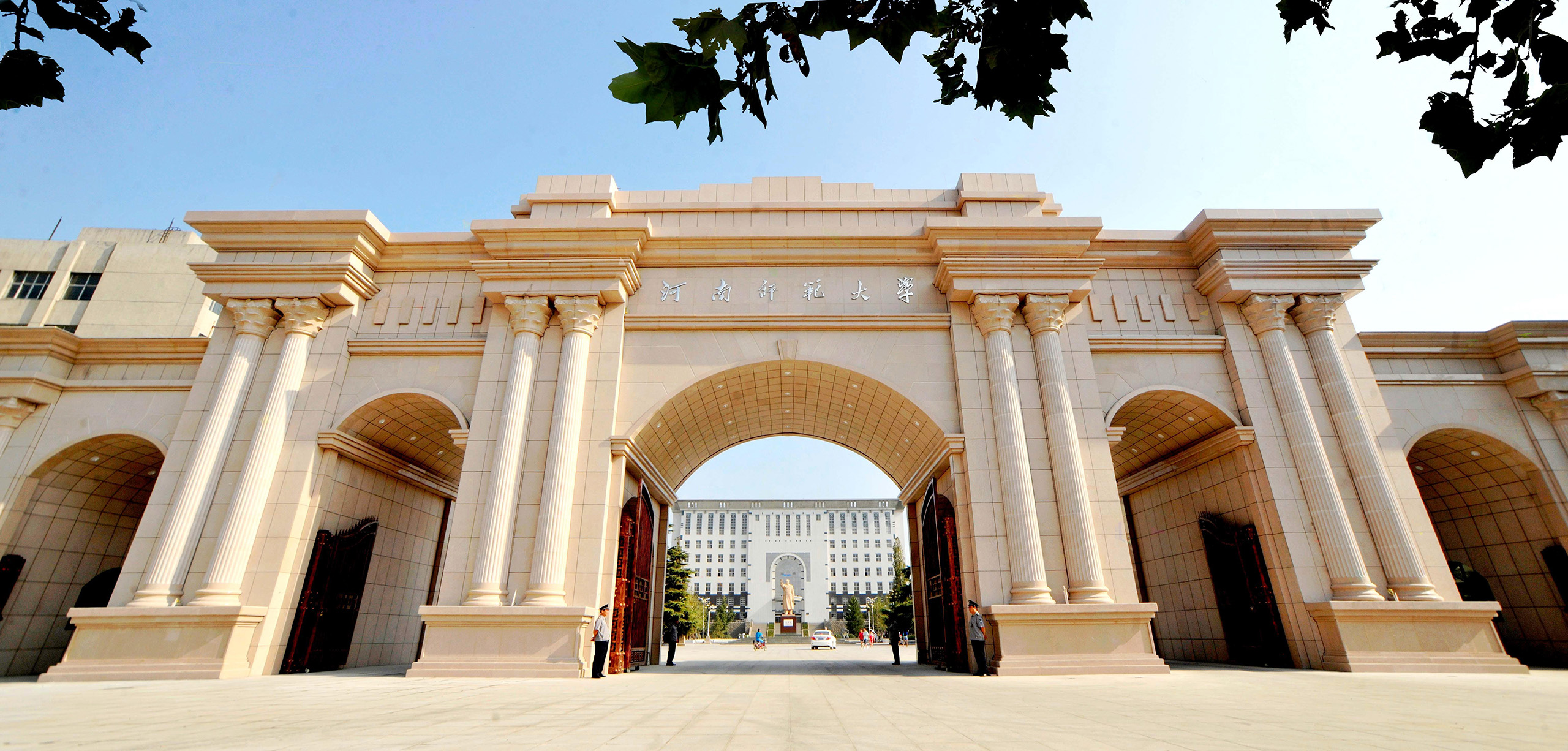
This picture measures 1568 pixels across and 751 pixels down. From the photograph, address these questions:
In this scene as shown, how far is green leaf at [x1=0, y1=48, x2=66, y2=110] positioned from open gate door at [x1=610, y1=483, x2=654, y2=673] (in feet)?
35.1

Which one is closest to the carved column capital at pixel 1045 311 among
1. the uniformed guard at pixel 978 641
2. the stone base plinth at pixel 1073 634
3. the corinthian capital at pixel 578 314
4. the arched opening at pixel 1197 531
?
the arched opening at pixel 1197 531

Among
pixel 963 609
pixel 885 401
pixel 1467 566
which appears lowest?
Answer: pixel 963 609

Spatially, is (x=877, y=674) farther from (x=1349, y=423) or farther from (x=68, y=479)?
(x=68, y=479)

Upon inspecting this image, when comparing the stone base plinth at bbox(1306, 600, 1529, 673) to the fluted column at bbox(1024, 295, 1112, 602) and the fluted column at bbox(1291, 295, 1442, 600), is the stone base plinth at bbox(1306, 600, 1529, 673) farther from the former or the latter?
the fluted column at bbox(1024, 295, 1112, 602)

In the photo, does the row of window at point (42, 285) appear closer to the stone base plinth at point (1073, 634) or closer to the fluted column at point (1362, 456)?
the stone base plinth at point (1073, 634)

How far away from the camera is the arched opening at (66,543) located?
13172mm

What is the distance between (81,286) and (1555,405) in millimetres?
40236

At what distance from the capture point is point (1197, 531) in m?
14.5

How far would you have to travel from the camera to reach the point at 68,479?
1388 centimetres

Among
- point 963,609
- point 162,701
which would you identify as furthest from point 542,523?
point 963,609

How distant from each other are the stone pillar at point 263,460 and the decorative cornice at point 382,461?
80 centimetres

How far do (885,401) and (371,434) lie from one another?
34.4 ft

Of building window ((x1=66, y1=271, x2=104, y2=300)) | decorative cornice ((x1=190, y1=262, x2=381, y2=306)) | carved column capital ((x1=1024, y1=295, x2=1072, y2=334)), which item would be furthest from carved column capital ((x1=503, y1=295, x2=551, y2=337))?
building window ((x1=66, y1=271, x2=104, y2=300))

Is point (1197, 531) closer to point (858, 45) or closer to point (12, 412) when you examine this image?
point (858, 45)
